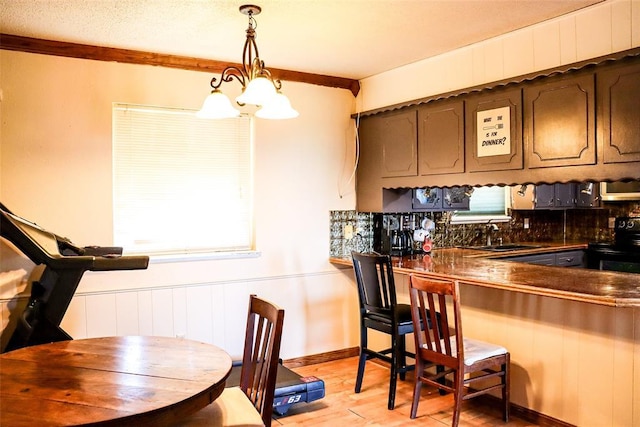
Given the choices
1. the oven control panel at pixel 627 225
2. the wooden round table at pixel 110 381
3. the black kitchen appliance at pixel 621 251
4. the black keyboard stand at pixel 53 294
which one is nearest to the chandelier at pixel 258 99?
A: the black keyboard stand at pixel 53 294

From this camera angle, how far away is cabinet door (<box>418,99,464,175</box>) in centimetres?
359

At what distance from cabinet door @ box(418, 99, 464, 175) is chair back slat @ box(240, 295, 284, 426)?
193 centimetres

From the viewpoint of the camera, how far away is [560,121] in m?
2.96

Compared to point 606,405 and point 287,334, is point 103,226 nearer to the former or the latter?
point 287,334

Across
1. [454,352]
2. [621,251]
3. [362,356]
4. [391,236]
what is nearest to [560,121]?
[454,352]

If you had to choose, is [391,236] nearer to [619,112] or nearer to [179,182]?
[179,182]

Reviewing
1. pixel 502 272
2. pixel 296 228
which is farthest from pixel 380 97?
pixel 502 272

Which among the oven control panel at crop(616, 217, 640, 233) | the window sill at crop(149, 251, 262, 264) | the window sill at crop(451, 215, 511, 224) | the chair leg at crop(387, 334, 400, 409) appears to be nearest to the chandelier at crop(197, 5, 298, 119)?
the window sill at crop(149, 251, 262, 264)

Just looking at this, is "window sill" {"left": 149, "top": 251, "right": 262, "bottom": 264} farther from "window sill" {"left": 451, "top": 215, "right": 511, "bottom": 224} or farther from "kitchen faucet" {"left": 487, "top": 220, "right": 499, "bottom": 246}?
"kitchen faucet" {"left": 487, "top": 220, "right": 499, "bottom": 246}

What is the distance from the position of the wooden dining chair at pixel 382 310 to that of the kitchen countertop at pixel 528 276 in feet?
0.93

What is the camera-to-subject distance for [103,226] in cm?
353

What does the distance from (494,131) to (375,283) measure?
1.28 metres

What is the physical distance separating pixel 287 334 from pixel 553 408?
206 centimetres

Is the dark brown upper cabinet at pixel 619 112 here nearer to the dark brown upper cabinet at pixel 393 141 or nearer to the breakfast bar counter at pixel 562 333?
the breakfast bar counter at pixel 562 333
